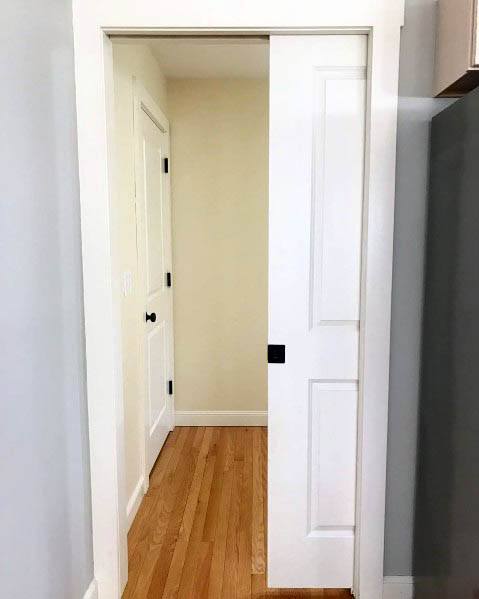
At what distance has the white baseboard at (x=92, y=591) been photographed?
173cm

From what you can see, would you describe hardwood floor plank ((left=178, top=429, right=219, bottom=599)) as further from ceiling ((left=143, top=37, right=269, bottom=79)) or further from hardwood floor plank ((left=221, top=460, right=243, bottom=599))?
ceiling ((left=143, top=37, right=269, bottom=79))

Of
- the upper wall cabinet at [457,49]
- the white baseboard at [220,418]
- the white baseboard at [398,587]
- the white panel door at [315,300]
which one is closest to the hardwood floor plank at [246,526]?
the white panel door at [315,300]

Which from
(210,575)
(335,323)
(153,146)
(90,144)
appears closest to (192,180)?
(153,146)

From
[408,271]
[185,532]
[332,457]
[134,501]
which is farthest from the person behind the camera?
[134,501]

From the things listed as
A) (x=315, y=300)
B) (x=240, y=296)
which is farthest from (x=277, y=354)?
Result: (x=240, y=296)

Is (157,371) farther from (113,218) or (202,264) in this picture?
(113,218)

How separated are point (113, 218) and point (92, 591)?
1.36m

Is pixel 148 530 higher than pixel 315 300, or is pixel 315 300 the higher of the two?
pixel 315 300

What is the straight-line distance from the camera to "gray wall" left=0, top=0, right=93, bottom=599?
120cm

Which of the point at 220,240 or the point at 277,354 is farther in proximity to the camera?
the point at 220,240

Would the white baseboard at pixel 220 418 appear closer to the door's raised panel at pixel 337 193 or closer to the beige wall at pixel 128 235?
the beige wall at pixel 128 235

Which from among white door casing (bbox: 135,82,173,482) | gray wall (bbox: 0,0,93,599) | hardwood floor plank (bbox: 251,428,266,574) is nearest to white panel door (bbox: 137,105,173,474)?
white door casing (bbox: 135,82,173,482)

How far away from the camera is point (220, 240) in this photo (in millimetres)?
3461

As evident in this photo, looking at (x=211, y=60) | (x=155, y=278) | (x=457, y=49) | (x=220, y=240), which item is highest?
(x=211, y=60)
